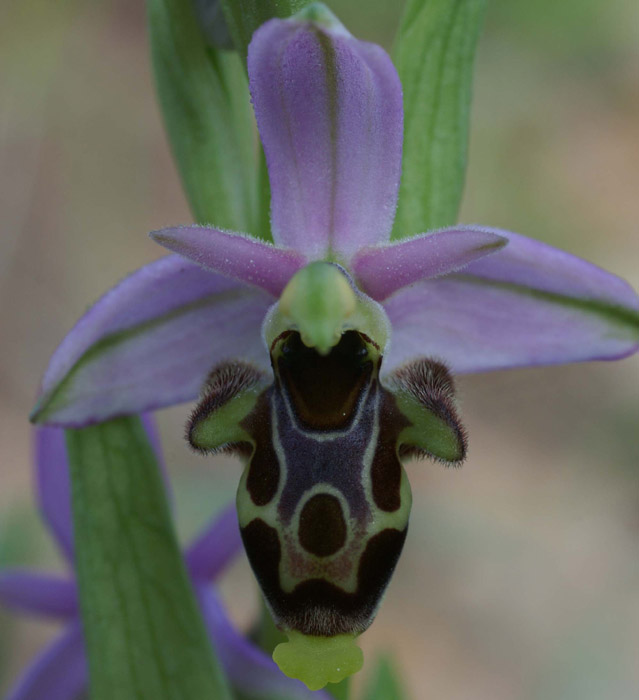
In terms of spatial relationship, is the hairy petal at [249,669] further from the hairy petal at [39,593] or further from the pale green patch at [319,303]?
the pale green patch at [319,303]

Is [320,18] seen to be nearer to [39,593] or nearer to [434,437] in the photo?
[434,437]

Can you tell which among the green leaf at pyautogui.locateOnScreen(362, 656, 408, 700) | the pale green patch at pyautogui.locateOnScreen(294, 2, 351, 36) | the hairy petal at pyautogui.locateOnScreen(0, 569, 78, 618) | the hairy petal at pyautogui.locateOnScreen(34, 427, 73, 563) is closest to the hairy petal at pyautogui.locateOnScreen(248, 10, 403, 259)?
the pale green patch at pyautogui.locateOnScreen(294, 2, 351, 36)

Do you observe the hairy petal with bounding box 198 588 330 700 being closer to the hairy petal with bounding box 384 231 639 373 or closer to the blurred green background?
the hairy petal with bounding box 384 231 639 373

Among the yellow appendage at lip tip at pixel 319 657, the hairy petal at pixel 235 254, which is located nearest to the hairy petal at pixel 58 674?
the yellow appendage at lip tip at pixel 319 657

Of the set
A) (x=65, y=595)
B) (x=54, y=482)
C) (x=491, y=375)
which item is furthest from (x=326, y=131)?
(x=491, y=375)

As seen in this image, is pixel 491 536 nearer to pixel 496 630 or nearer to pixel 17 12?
pixel 496 630
